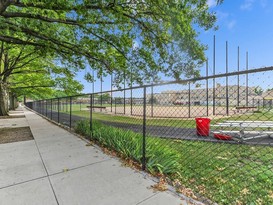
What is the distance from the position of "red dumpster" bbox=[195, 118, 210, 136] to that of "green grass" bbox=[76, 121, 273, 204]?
217 centimetres

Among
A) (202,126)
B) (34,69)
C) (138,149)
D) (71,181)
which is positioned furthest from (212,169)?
(34,69)

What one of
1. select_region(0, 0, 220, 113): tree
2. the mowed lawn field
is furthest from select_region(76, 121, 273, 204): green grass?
select_region(0, 0, 220, 113): tree

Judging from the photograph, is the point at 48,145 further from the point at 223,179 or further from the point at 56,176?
the point at 223,179

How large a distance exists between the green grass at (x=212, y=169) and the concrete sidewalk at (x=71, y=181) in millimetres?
465

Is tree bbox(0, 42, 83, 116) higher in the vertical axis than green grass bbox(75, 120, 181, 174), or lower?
higher

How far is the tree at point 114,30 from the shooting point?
5305mm

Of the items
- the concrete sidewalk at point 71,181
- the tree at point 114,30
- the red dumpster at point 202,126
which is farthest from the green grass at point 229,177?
the tree at point 114,30

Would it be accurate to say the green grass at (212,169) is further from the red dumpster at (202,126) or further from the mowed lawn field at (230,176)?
the red dumpster at (202,126)

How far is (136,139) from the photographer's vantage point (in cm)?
428

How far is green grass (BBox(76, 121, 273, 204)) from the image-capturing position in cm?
289

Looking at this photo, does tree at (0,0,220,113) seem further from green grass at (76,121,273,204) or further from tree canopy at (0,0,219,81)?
green grass at (76,121,273,204)

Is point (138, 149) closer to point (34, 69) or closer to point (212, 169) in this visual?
point (212, 169)

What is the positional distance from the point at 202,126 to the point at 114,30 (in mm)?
5829

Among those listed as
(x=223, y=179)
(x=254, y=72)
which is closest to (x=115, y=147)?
(x=223, y=179)
